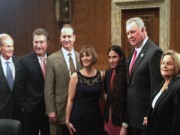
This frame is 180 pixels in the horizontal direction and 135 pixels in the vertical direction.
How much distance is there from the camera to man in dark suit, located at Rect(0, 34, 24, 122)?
12.2 ft

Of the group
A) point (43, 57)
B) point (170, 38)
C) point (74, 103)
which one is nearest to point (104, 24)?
point (170, 38)

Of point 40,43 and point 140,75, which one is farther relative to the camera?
point 40,43

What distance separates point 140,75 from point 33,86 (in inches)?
53.3

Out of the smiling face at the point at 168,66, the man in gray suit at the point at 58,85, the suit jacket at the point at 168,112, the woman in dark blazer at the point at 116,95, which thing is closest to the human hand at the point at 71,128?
the man in gray suit at the point at 58,85

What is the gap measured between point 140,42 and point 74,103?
988 millimetres

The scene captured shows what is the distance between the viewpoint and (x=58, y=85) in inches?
148

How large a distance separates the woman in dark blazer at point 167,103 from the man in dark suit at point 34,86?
4.74ft

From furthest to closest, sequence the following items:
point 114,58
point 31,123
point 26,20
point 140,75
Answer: point 26,20 → point 31,123 → point 114,58 → point 140,75

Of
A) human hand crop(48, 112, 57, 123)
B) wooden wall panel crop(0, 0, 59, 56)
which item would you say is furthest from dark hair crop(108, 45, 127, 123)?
wooden wall panel crop(0, 0, 59, 56)

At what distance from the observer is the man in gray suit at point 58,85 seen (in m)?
3.71

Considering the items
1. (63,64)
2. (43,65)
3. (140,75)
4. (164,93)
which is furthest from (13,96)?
(164,93)

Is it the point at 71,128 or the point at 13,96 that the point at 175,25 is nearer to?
the point at 71,128

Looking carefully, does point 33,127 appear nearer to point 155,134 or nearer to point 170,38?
point 155,134

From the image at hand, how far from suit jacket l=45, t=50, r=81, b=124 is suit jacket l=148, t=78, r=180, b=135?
1184 mm
